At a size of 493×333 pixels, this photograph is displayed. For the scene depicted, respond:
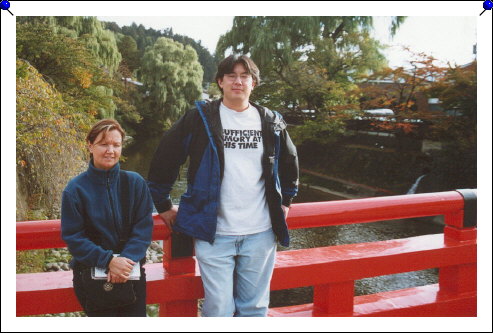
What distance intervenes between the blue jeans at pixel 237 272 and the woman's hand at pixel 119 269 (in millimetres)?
263

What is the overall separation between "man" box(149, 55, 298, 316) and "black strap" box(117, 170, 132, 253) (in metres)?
0.11

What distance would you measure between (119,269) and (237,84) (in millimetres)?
690

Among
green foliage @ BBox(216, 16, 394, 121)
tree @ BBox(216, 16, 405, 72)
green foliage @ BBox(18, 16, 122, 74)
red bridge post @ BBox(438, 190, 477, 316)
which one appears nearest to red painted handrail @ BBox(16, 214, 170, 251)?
red bridge post @ BBox(438, 190, 477, 316)

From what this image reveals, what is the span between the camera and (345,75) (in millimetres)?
11477

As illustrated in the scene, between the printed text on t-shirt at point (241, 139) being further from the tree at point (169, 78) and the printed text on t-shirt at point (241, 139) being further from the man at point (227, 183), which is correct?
the tree at point (169, 78)

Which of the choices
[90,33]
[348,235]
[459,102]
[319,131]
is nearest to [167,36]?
[90,33]

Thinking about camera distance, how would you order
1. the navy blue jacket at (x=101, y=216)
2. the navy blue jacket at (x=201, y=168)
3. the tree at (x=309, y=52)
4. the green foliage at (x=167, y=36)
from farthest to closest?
the green foliage at (x=167, y=36), the tree at (x=309, y=52), the navy blue jacket at (x=201, y=168), the navy blue jacket at (x=101, y=216)

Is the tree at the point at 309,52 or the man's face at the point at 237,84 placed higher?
the tree at the point at 309,52

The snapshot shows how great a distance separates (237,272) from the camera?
4.63ft

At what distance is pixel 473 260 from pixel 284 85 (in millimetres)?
8312

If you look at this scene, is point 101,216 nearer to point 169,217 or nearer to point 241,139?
point 169,217

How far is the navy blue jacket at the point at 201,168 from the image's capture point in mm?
1286

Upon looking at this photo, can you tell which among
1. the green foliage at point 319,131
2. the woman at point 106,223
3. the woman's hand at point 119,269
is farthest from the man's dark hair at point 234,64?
Result: the green foliage at point 319,131

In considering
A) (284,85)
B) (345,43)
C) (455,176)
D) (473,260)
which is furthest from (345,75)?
(473,260)
